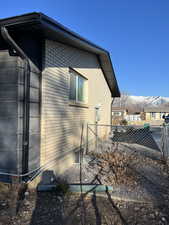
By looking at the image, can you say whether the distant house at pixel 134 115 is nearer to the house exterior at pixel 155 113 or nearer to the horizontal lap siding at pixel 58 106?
the house exterior at pixel 155 113

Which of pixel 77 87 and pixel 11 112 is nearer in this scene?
pixel 11 112

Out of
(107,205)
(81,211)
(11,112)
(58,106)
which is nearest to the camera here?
(81,211)

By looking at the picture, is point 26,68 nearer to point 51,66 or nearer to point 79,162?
point 51,66

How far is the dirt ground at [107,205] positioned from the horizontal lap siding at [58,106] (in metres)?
1.09

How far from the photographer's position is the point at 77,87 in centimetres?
625

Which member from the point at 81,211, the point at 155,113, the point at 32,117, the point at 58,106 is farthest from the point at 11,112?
the point at 155,113

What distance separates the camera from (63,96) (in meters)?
4.99

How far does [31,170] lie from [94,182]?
156cm

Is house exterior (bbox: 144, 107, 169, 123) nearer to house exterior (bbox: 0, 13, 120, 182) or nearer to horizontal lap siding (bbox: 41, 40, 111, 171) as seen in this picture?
horizontal lap siding (bbox: 41, 40, 111, 171)

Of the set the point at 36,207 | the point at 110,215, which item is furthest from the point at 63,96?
the point at 110,215

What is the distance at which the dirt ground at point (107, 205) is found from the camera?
270cm

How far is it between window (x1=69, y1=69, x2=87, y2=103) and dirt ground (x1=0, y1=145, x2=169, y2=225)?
2.79 metres

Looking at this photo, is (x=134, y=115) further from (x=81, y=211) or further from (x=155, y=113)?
(x=81, y=211)

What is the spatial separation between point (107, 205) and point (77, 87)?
164 inches
